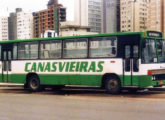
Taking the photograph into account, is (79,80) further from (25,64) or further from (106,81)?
(25,64)

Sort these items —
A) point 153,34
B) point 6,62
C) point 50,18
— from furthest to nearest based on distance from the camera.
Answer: point 50,18 < point 6,62 < point 153,34

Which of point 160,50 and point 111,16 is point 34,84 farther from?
point 111,16

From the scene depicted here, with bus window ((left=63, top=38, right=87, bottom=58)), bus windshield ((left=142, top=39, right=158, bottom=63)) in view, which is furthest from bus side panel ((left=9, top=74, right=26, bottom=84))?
bus windshield ((left=142, top=39, right=158, bottom=63))

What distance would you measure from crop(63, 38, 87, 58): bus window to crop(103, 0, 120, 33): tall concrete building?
502 feet

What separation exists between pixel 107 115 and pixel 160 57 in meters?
7.62

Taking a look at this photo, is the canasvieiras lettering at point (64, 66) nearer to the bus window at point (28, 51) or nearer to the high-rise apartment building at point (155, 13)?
the bus window at point (28, 51)

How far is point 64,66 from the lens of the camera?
1878 cm

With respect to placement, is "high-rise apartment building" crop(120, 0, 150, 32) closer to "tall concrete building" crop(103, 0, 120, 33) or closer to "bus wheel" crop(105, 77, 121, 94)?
"tall concrete building" crop(103, 0, 120, 33)

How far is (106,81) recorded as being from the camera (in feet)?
56.8

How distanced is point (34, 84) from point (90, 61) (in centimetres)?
417

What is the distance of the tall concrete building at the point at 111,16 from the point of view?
565 ft

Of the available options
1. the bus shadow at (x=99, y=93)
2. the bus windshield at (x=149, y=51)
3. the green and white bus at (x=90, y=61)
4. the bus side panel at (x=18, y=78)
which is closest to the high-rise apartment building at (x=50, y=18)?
the bus side panel at (x=18, y=78)

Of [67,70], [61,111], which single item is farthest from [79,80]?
[61,111]

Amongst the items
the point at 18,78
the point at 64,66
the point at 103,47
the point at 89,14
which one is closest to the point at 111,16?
the point at 89,14
